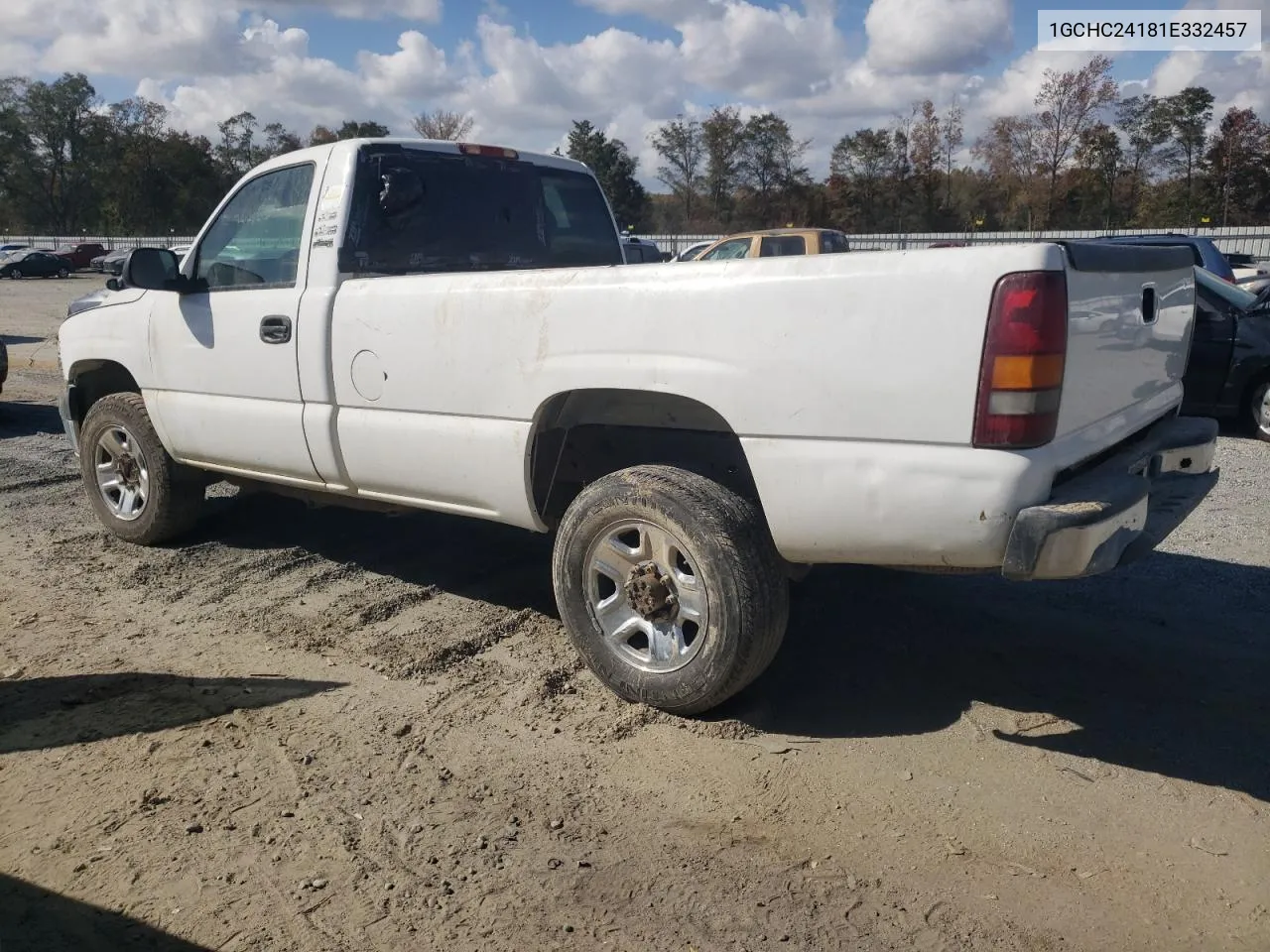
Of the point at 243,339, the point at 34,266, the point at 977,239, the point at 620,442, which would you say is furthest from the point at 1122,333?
the point at 34,266

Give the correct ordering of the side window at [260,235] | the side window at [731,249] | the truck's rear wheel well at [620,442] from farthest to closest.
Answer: the side window at [731,249] < the side window at [260,235] < the truck's rear wheel well at [620,442]

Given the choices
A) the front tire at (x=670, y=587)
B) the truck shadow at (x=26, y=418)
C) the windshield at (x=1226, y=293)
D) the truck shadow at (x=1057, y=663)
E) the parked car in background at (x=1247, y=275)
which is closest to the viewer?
the front tire at (x=670, y=587)

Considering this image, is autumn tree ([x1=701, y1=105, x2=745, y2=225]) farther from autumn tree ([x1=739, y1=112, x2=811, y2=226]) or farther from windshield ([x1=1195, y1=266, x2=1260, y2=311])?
windshield ([x1=1195, y1=266, x2=1260, y2=311])

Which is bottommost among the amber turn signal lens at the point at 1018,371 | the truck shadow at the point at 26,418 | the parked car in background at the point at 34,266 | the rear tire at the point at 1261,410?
the rear tire at the point at 1261,410

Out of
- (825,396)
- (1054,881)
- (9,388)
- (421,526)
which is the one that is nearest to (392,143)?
(421,526)

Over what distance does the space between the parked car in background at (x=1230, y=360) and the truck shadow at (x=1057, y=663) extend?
4384 mm

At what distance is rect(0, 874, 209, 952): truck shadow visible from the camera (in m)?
2.58

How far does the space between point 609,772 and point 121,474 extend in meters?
3.91

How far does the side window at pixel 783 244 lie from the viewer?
18484 millimetres

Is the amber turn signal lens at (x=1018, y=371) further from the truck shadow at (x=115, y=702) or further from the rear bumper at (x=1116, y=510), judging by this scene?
the truck shadow at (x=115, y=702)

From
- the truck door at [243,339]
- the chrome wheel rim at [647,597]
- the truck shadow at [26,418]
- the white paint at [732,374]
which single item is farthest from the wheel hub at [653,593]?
the truck shadow at [26,418]

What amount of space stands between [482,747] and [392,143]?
2876 millimetres

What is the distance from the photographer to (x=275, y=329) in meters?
4.72

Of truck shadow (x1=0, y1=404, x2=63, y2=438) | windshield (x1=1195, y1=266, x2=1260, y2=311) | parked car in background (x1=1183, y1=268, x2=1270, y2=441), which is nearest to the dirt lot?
parked car in background (x1=1183, y1=268, x2=1270, y2=441)
